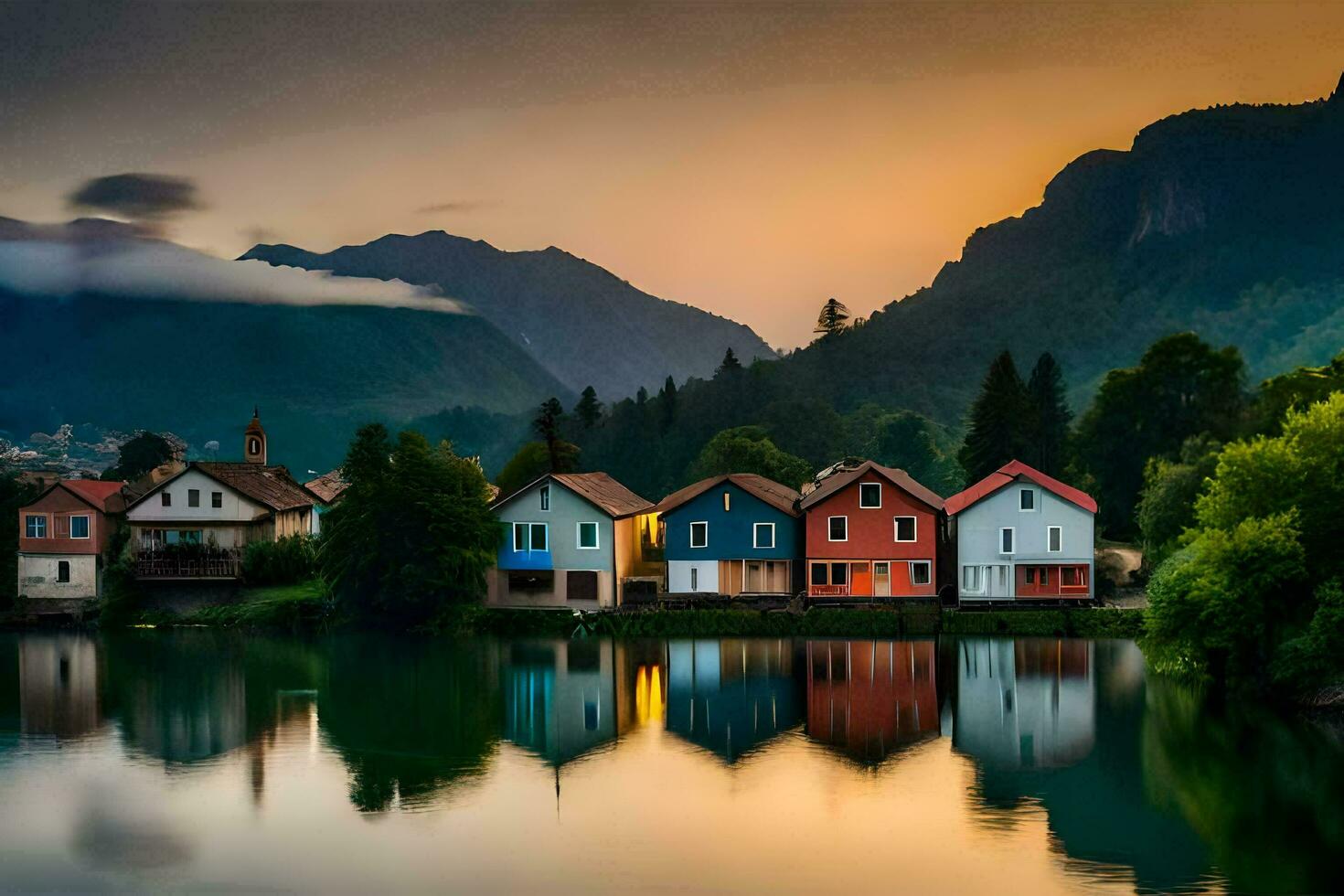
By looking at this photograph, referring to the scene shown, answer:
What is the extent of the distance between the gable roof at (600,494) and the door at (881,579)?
10.5 m

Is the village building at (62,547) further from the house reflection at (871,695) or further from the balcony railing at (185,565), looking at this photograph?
the house reflection at (871,695)

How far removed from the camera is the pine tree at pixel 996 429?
7556cm

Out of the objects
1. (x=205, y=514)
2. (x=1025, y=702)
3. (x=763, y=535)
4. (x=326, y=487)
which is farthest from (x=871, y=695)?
(x=326, y=487)

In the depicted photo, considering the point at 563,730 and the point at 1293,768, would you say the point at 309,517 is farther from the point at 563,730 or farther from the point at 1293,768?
the point at 1293,768

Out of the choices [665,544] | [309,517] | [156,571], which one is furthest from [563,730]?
[309,517]

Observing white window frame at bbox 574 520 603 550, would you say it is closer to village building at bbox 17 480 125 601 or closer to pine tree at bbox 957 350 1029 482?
village building at bbox 17 480 125 601

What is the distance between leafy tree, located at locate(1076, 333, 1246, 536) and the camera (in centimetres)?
7112

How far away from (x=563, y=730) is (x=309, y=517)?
36108 mm

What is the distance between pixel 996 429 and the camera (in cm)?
7594

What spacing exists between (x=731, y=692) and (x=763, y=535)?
17745 mm

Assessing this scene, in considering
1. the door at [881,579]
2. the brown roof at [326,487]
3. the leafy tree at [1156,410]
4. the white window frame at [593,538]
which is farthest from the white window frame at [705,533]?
the leafy tree at [1156,410]

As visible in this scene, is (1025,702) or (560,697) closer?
(1025,702)

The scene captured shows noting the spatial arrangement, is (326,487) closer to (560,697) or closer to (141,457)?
(141,457)

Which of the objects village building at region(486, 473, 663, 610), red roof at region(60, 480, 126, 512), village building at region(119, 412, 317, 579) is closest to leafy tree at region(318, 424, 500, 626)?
village building at region(486, 473, 663, 610)
